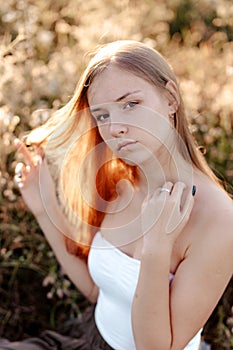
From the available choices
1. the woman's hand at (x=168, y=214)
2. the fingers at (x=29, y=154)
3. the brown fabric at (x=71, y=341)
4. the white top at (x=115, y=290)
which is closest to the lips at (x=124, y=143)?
the woman's hand at (x=168, y=214)

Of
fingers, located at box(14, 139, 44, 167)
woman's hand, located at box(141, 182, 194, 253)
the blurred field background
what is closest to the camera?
woman's hand, located at box(141, 182, 194, 253)

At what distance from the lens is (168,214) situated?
1463mm

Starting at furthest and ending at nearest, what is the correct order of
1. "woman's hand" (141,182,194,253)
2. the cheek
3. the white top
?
the white top → the cheek → "woman's hand" (141,182,194,253)

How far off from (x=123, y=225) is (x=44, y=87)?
1117mm

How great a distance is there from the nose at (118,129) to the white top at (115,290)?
33cm

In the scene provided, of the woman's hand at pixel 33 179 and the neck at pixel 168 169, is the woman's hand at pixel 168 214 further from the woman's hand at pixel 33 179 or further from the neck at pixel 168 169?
the woman's hand at pixel 33 179

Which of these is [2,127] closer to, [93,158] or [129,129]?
[93,158]

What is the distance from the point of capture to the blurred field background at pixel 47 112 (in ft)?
7.86

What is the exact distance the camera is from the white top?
1.68 meters

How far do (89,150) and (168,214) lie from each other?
407 mm

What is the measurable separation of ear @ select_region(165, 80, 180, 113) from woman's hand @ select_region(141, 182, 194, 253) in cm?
18

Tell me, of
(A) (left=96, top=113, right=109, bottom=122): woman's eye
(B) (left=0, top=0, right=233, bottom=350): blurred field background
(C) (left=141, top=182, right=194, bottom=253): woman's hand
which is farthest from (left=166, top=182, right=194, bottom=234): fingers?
(B) (left=0, top=0, right=233, bottom=350): blurred field background

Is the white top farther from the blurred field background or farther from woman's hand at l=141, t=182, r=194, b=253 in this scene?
the blurred field background

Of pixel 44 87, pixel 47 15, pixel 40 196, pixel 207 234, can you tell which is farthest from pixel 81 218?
pixel 47 15
